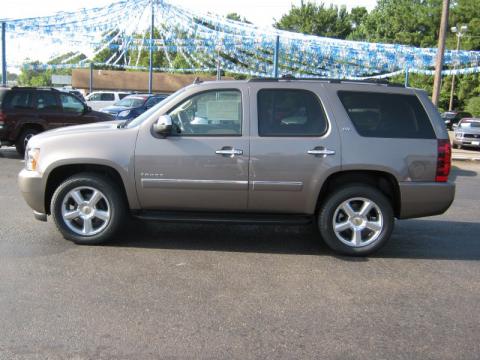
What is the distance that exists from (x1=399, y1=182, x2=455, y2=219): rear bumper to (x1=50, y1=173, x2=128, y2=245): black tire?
3.05 metres

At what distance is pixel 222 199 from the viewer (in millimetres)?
5410

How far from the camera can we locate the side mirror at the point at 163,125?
5242 millimetres

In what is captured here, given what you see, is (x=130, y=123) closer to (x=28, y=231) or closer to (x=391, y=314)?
(x=28, y=231)

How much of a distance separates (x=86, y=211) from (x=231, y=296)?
7.06ft

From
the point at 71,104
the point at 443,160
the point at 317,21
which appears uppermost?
the point at 317,21

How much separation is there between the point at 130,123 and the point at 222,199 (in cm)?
133

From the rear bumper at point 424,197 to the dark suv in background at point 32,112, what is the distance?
33.4ft

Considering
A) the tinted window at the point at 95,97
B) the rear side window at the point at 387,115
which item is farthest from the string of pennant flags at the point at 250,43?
the rear side window at the point at 387,115

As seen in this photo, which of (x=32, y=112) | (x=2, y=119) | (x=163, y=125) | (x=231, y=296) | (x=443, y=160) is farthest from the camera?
(x=32, y=112)

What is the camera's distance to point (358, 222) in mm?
5512

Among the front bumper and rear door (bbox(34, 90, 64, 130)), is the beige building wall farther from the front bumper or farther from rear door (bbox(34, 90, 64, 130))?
the front bumper

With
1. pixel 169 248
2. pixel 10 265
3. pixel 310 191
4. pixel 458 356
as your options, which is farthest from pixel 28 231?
pixel 458 356

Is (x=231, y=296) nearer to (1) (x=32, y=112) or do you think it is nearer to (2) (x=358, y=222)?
(2) (x=358, y=222)

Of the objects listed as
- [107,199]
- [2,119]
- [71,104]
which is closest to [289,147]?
[107,199]
